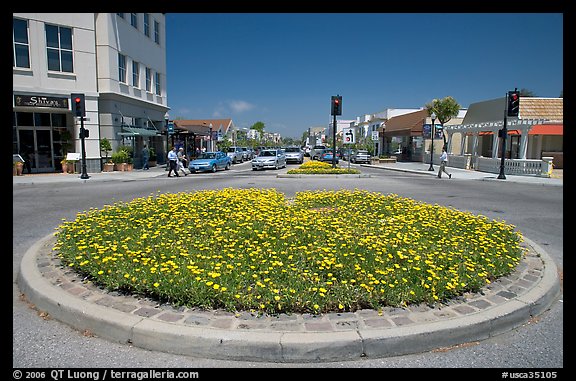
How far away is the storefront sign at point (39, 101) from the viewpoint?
20484mm

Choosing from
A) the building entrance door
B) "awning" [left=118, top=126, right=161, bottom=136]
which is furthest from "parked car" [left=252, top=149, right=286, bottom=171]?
the building entrance door

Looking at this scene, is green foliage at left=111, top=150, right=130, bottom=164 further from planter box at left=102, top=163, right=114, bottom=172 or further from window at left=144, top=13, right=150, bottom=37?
window at left=144, top=13, right=150, bottom=37

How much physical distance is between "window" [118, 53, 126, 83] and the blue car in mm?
7093

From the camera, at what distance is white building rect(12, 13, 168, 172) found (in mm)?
20812

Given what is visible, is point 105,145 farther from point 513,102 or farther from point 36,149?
point 513,102

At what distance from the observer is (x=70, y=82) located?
22.6 metres

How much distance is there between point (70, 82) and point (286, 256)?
75.8 feet

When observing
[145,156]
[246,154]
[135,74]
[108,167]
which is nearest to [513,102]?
[145,156]

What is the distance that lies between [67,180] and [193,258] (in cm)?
1763

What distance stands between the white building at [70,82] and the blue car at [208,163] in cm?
434

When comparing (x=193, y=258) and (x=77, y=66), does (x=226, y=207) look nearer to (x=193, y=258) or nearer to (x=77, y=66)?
(x=193, y=258)

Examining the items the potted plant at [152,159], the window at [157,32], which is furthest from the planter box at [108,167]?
the window at [157,32]

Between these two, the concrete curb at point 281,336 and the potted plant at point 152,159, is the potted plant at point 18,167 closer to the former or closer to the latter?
the potted plant at point 152,159
